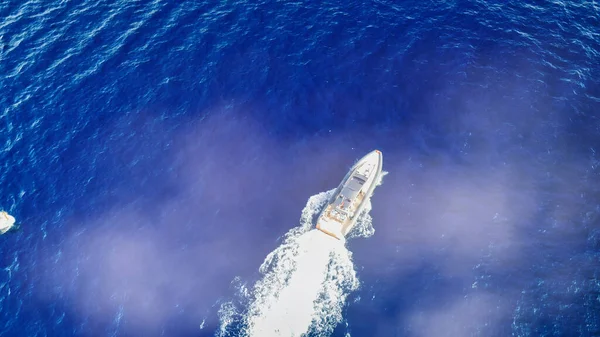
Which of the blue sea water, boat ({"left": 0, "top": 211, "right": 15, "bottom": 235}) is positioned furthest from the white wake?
boat ({"left": 0, "top": 211, "right": 15, "bottom": 235})

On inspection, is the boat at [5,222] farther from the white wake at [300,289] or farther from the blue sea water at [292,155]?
the white wake at [300,289]

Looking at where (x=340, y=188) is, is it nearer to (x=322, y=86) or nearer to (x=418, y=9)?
(x=322, y=86)

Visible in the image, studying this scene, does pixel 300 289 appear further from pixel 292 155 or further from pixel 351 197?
pixel 292 155

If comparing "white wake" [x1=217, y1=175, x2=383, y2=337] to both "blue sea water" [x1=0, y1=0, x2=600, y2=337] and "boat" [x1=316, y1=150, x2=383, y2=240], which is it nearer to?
"boat" [x1=316, y1=150, x2=383, y2=240]

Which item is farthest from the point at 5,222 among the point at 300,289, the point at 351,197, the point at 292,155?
the point at 351,197

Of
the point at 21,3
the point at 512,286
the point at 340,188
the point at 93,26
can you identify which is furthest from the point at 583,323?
the point at 21,3

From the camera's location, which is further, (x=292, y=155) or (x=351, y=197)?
(x=292, y=155)

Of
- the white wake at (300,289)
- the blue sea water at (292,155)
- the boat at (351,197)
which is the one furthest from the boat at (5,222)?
the boat at (351,197)
